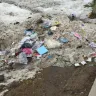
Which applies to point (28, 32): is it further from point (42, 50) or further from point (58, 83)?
point (58, 83)

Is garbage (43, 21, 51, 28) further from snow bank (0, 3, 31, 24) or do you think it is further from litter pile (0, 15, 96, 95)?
snow bank (0, 3, 31, 24)

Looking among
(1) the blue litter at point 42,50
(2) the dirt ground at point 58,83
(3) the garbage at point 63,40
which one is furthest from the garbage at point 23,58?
(3) the garbage at point 63,40

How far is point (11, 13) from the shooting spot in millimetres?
7418

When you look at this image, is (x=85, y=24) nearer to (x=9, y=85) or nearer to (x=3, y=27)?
(x=3, y=27)

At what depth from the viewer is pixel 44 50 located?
6105 mm

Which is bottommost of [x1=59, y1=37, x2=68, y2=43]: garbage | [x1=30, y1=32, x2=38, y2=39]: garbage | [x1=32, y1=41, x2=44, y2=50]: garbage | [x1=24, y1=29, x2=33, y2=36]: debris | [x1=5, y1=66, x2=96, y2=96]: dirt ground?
[x1=5, y1=66, x2=96, y2=96]: dirt ground

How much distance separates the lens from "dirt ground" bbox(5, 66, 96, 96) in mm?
5102

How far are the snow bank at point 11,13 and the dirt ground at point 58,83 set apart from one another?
193 centimetres

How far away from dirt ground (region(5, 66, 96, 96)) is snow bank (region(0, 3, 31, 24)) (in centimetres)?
193

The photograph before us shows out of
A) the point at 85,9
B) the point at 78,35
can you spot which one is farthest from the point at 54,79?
the point at 85,9

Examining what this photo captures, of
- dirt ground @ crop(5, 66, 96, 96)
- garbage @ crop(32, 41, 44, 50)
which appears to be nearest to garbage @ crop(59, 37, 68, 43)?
garbage @ crop(32, 41, 44, 50)

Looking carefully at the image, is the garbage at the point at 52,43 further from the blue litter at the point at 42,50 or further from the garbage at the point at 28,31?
the garbage at the point at 28,31

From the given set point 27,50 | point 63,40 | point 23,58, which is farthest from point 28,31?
point 23,58

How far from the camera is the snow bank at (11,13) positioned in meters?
7.14
